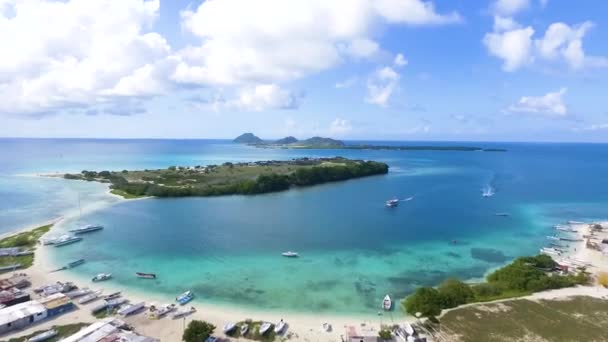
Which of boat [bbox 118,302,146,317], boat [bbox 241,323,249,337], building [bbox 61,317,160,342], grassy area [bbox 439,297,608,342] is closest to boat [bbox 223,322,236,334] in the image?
boat [bbox 241,323,249,337]

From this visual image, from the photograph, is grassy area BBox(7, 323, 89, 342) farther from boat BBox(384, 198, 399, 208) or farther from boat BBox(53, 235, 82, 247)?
boat BBox(384, 198, 399, 208)

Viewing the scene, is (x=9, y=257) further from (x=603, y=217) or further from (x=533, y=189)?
(x=533, y=189)

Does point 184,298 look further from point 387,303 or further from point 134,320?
point 387,303

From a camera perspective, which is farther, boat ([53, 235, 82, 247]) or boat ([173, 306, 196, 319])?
boat ([53, 235, 82, 247])

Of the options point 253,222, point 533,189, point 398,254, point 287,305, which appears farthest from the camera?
point 533,189

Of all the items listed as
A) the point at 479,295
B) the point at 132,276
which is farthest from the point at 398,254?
the point at 132,276
